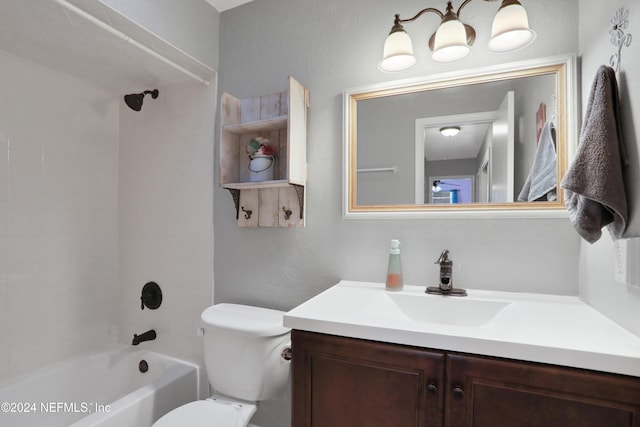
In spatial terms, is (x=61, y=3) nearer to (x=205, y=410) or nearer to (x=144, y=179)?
(x=144, y=179)

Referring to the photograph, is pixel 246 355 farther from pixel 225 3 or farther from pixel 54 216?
pixel 225 3

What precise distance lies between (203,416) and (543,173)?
1.59 metres

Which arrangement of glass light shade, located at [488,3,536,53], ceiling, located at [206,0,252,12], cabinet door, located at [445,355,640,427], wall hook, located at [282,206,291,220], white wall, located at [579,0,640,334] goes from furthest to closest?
ceiling, located at [206,0,252,12] → wall hook, located at [282,206,291,220] → glass light shade, located at [488,3,536,53] → white wall, located at [579,0,640,334] → cabinet door, located at [445,355,640,427]

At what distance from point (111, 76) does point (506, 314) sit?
7.47 ft

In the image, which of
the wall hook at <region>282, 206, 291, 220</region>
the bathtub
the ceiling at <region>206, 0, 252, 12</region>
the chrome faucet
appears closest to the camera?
the chrome faucet

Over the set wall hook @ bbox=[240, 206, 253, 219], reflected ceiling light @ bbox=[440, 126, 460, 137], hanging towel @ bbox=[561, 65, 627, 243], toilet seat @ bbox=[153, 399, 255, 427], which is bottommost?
toilet seat @ bbox=[153, 399, 255, 427]

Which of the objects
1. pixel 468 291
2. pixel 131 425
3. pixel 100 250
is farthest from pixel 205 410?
pixel 100 250

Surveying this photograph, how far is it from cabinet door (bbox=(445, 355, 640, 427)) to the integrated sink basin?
37cm

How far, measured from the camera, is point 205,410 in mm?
1278

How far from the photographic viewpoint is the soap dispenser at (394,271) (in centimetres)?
131

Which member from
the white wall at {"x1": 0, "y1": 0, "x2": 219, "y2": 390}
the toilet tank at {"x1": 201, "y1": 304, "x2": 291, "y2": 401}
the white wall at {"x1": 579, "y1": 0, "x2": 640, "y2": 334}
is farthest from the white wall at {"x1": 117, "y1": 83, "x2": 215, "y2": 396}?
the white wall at {"x1": 579, "y1": 0, "x2": 640, "y2": 334}

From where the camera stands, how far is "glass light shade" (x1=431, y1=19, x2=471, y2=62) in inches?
46.8

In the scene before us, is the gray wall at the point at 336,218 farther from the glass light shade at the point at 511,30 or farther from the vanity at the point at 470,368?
the vanity at the point at 470,368

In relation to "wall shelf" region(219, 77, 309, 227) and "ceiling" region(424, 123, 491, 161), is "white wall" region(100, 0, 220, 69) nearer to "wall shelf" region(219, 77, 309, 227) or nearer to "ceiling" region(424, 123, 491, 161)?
"wall shelf" region(219, 77, 309, 227)
